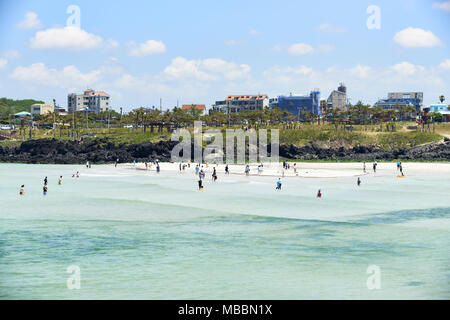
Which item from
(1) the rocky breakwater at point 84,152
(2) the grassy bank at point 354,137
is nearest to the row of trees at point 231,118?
(2) the grassy bank at point 354,137

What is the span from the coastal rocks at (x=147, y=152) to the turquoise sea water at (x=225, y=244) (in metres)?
51.7

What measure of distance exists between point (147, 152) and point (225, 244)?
271 feet

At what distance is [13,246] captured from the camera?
91.7ft

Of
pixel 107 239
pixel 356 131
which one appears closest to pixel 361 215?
pixel 107 239

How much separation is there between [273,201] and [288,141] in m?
74.3

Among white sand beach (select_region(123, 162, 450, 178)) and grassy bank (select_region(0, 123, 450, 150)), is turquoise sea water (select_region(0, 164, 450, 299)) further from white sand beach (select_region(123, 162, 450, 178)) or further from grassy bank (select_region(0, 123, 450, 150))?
grassy bank (select_region(0, 123, 450, 150))

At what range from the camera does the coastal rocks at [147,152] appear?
100750mm

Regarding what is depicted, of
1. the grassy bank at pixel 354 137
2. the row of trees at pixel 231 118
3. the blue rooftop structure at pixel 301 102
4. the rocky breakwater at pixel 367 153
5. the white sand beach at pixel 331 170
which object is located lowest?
the white sand beach at pixel 331 170

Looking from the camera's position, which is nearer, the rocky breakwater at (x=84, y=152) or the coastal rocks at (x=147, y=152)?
the coastal rocks at (x=147, y=152)

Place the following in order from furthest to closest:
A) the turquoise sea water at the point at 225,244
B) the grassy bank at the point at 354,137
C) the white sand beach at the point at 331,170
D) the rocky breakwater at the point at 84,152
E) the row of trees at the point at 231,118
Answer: the row of trees at the point at 231,118 → the grassy bank at the point at 354,137 → the rocky breakwater at the point at 84,152 → the white sand beach at the point at 331,170 → the turquoise sea water at the point at 225,244

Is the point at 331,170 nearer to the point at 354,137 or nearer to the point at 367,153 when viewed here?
the point at 367,153

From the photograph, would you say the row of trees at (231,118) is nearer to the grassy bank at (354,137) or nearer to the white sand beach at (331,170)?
the grassy bank at (354,137)

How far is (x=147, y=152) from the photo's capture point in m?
109
